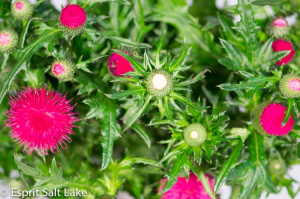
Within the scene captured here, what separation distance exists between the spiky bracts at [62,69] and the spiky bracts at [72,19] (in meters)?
0.14

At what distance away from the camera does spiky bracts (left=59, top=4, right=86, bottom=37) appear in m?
1.64

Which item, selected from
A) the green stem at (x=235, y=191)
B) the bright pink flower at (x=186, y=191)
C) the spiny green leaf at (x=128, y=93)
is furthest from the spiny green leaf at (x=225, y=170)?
the spiny green leaf at (x=128, y=93)

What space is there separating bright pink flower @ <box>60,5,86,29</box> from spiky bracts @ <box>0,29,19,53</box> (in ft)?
0.88

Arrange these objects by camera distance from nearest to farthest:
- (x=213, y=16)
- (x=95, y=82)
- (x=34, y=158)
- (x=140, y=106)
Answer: (x=140, y=106) < (x=95, y=82) < (x=34, y=158) < (x=213, y=16)

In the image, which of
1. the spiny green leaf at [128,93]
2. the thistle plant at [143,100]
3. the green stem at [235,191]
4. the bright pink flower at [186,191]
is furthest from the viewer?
the green stem at [235,191]

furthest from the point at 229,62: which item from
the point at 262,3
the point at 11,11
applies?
the point at 11,11

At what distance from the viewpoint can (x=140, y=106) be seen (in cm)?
155

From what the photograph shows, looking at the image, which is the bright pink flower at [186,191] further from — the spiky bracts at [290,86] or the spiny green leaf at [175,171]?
the spiky bracts at [290,86]

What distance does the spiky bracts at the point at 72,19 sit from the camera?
164 cm

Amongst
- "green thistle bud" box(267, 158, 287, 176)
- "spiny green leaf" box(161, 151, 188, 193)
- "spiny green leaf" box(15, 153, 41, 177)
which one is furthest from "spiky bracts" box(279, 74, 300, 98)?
"spiny green leaf" box(15, 153, 41, 177)

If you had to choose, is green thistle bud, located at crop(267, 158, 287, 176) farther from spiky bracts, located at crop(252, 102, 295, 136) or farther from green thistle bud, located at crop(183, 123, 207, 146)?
green thistle bud, located at crop(183, 123, 207, 146)

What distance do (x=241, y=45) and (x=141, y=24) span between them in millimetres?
586

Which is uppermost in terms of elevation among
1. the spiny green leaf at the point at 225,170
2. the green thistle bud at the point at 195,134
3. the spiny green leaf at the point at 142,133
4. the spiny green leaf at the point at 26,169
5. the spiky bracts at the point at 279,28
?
the spiky bracts at the point at 279,28

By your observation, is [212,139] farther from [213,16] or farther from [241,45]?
[213,16]
